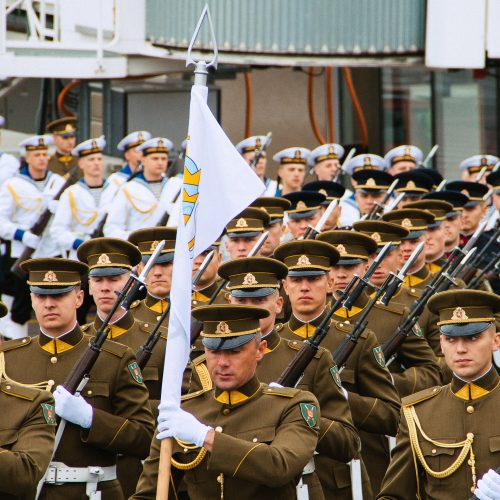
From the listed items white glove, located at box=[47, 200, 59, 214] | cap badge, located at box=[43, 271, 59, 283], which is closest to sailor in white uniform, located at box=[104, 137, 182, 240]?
white glove, located at box=[47, 200, 59, 214]

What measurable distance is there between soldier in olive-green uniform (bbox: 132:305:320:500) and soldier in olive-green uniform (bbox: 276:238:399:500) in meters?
1.11

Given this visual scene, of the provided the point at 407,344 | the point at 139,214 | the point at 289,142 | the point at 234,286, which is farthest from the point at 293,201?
the point at 289,142

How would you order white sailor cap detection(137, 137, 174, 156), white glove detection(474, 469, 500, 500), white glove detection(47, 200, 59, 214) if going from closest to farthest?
white glove detection(474, 469, 500, 500)
white glove detection(47, 200, 59, 214)
white sailor cap detection(137, 137, 174, 156)

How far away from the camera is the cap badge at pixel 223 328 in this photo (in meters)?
6.58

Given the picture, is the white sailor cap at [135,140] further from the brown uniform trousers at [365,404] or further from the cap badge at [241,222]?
the brown uniform trousers at [365,404]

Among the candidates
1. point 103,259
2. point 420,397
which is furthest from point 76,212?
point 420,397

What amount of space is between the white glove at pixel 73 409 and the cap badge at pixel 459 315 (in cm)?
177

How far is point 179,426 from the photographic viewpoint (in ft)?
20.0

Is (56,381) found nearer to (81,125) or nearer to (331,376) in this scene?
(331,376)

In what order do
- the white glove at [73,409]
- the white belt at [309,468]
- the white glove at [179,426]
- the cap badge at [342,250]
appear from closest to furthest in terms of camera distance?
the white glove at [179,426] → the white belt at [309,468] → the white glove at [73,409] → the cap badge at [342,250]

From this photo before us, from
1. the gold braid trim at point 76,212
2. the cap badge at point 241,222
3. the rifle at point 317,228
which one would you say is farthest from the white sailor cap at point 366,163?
the cap badge at point 241,222

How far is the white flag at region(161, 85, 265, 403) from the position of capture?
21.0 ft

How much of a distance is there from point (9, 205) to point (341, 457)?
24.6 feet

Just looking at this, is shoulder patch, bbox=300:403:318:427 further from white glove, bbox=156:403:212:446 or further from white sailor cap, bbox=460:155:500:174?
white sailor cap, bbox=460:155:500:174
